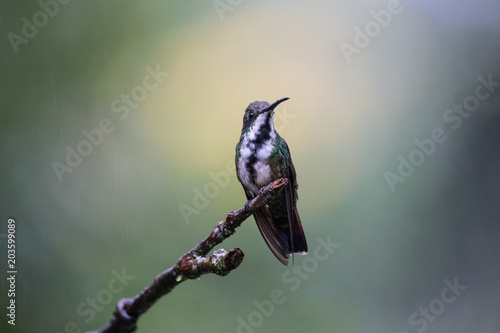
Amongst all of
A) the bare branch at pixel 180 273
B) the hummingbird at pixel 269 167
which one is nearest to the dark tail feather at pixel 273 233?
the hummingbird at pixel 269 167

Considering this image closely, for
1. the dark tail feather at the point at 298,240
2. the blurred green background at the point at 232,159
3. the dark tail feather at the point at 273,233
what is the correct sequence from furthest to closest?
the blurred green background at the point at 232,159, the dark tail feather at the point at 298,240, the dark tail feather at the point at 273,233

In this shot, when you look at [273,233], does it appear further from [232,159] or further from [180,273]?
[232,159]

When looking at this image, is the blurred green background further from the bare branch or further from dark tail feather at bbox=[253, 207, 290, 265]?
the bare branch

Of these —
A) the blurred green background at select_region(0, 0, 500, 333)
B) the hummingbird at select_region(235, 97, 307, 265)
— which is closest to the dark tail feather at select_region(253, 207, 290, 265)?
the hummingbird at select_region(235, 97, 307, 265)

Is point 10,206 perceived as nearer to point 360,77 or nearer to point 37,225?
point 37,225

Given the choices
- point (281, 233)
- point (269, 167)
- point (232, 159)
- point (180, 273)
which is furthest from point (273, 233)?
point (232, 159)

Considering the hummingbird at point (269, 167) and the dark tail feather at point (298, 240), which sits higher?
the hummingbird at point (269, 167)

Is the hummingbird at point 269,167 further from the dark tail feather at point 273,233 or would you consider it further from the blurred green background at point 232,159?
the blurred green background at point 232,159

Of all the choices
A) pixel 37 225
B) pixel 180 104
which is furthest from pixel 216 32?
pixel 37 225
